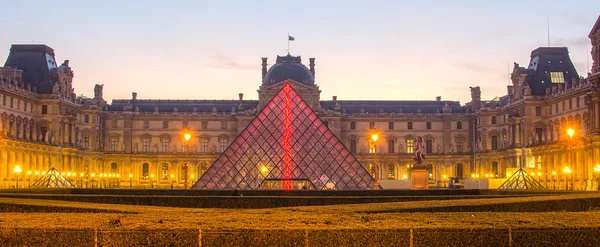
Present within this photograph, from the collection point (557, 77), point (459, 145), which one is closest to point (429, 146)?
point (459, 145)

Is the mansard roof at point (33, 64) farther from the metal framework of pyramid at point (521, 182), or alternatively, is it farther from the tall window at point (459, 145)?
the tall window at point (459, 145)

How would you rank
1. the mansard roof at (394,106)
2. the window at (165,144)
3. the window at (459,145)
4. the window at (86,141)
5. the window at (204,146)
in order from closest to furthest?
the window at (86,141) → the window at (165,144) → the window at (459,145) → the window at (204,146) → the mansard roof at (394,106)

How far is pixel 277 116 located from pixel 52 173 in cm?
1478

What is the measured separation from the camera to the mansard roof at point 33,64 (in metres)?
63.1

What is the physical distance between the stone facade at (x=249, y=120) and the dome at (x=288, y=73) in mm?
114

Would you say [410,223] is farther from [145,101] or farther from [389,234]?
[145,101]

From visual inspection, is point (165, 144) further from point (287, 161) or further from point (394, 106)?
point (287, 161)

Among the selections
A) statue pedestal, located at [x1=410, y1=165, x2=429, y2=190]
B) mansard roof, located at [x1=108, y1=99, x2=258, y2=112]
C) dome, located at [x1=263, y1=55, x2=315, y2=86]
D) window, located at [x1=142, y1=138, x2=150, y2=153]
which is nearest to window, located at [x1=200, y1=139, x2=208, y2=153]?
mansard roof, located at [x1=108, y1=99, x2=258, y2=112]

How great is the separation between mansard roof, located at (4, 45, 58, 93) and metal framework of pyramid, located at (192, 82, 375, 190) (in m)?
26.9

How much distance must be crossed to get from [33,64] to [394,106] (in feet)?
120

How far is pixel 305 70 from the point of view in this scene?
78562mm

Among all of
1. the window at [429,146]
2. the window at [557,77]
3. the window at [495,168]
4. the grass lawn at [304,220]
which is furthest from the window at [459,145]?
the grass lawn at [304,220]

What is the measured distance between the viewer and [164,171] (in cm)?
7950

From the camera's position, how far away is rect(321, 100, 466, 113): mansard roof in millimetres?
82188
